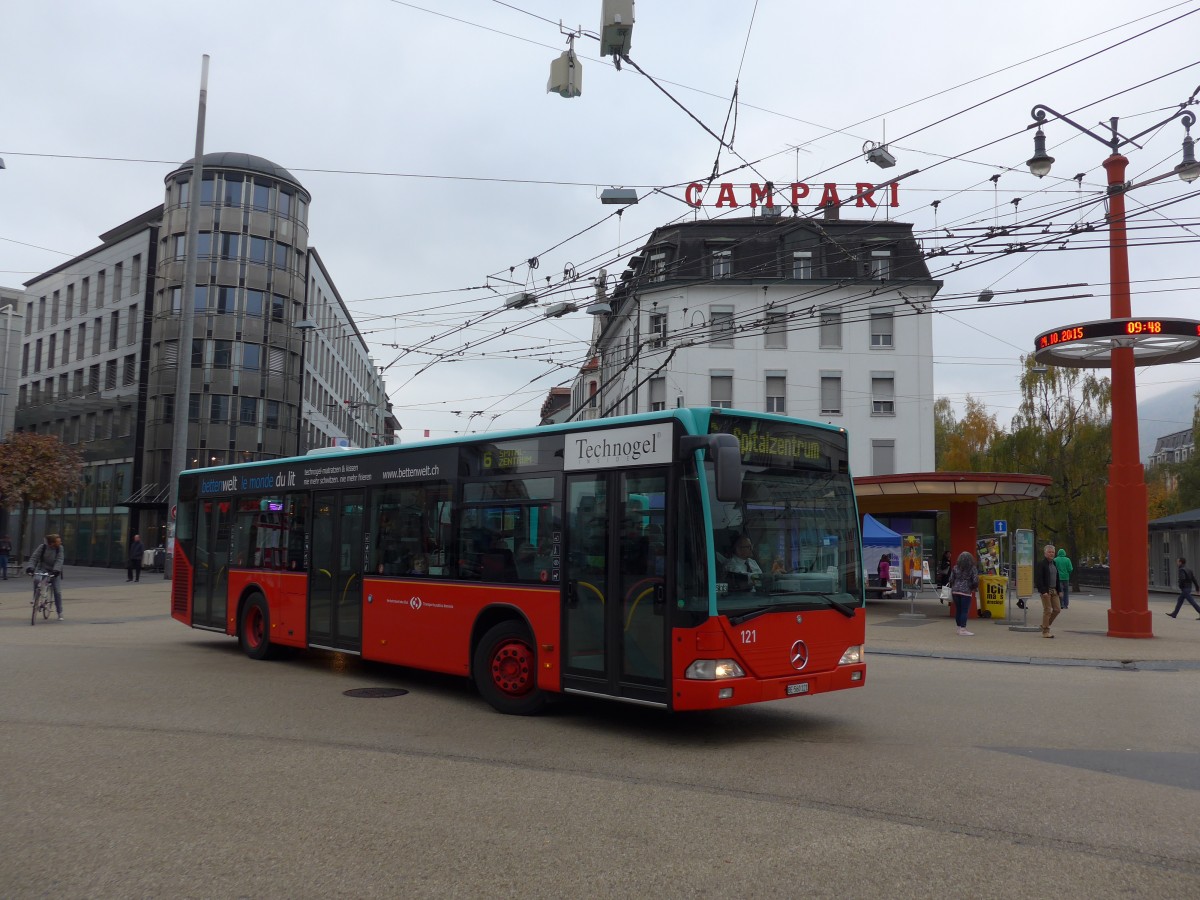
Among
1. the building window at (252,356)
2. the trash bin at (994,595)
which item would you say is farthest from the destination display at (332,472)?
the building window at (252,356)

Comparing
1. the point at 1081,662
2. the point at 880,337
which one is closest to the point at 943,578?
the point at 1081,662

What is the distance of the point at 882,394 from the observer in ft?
148

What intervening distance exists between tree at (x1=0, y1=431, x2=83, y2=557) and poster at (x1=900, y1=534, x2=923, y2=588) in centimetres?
3134

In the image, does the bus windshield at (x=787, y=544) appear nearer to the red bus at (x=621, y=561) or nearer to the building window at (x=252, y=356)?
the red bus at (x=621, y=561)

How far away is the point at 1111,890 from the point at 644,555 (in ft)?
14.6

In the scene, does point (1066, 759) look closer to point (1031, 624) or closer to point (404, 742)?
point (404, 742)

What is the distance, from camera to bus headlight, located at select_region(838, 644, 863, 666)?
30.3ft

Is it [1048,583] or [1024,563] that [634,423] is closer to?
[1048,583]

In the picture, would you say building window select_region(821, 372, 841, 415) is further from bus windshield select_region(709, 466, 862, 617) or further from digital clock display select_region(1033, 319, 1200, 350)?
bus windshield select_region(709, 466, 862, 617)

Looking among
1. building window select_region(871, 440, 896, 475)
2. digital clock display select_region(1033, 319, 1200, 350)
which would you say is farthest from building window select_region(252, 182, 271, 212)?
digital clock display select_region(1033, 319, 1200, 350)

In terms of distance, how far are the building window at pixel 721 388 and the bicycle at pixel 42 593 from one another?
29.3m

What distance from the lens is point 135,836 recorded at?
18.6 feet

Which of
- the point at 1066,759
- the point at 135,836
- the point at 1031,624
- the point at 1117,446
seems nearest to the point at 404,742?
the point at 135,836

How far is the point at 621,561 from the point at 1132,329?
503 inches
